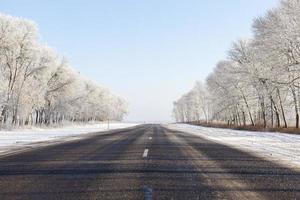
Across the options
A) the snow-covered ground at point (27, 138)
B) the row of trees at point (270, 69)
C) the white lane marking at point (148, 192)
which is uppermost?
the row of trees at point (270, 69)

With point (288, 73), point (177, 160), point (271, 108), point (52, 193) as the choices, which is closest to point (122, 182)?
point (52, 193)

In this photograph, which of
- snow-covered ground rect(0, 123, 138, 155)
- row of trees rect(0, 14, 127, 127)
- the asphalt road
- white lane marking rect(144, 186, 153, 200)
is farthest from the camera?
row of trees rect(0, 14, 127, 127)

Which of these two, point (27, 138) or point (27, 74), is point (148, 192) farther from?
point (27, 74)

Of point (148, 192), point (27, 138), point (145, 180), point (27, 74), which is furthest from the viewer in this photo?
point (27, 74)

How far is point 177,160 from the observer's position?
11242 millimetres

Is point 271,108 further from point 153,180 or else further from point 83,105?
point 83,105

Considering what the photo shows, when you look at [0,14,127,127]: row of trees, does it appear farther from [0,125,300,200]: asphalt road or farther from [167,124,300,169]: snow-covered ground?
[0,125,300,200]: asphalt road

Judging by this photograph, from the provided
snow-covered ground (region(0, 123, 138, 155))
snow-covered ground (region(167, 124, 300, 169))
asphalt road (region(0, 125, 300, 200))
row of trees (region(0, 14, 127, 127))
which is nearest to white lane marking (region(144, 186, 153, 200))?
asphalt road (region(0, 125, 300, 200))

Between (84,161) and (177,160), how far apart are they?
2745mm

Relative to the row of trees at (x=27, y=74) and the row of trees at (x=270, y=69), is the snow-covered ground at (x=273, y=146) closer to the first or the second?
the row of trees at (x=270, y=69)

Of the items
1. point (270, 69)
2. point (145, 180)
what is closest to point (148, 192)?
point (145, 180)

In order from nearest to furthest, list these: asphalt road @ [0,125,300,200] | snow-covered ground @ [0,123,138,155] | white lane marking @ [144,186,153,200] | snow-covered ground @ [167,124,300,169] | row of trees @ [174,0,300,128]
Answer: white lane marking @ [144,186,153,200], asphalt road @ [0,125,300,200], snow-covered ground @ [167,124,300,169], snow-covered ground @ [0,123,138,155], row of trees @ [174,0,300,128]

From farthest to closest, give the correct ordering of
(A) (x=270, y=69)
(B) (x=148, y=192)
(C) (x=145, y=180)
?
(A) (x=270, y=69), (C) (x=145, y=180), (B) (x=148, y=192)

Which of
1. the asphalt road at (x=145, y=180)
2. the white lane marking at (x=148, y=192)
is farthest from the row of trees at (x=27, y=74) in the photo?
the white lane marking at (x=148, y=192)
